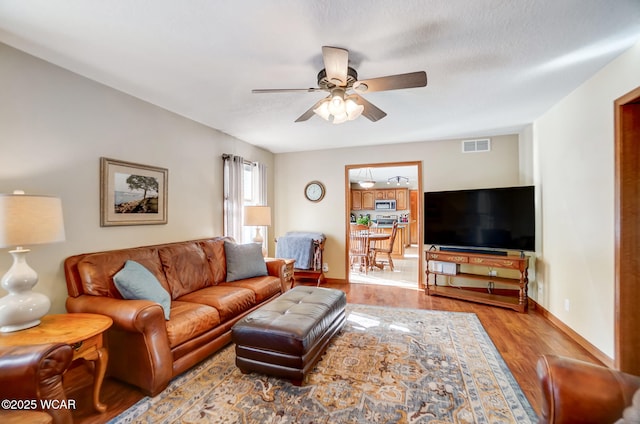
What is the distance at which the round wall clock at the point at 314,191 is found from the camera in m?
5.25

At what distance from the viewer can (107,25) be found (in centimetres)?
175

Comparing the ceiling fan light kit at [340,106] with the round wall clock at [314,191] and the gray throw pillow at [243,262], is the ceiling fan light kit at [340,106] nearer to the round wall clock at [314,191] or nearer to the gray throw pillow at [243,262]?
the gray throw pillow at [243,262]

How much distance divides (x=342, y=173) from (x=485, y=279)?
9.28ft

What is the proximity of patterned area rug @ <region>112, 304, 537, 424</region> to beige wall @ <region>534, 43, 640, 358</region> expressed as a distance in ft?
3.28

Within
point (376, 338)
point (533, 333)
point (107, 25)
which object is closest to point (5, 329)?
point (107, 25)

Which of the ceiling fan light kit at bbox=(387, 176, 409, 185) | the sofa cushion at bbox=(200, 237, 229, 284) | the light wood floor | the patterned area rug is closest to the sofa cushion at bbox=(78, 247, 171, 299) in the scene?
the light wood floor

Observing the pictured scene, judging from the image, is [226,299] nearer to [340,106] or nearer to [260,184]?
[340,106]

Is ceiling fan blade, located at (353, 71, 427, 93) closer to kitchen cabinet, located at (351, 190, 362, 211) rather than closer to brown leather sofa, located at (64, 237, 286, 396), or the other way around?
brown leather sofa, located at (64, 237, 286, 396)

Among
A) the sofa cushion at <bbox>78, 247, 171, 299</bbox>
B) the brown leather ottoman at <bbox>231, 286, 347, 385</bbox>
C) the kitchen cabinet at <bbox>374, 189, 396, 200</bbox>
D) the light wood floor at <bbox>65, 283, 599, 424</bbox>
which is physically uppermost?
the kitchen cabinet at <bbox>374, 189, 396, 200</bbox>

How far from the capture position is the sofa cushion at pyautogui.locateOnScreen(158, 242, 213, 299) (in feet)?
9.11

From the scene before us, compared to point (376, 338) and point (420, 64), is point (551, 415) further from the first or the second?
point (420, 64)

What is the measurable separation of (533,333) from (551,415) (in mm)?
2285

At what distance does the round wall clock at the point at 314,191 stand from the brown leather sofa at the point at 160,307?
2.39m

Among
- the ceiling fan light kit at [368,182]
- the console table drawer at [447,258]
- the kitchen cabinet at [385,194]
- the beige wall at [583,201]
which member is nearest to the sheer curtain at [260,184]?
the console table drawer at [447,258]
